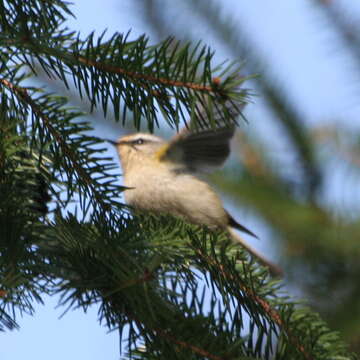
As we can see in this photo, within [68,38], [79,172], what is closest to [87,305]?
[79,172]

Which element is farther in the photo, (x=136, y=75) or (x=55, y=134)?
(x=55, y=134)

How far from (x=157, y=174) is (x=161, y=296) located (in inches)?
81.2

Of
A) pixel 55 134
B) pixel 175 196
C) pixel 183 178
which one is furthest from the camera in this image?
pixel 183 178

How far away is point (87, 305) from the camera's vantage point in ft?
4.69

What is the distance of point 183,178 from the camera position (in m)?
3.52

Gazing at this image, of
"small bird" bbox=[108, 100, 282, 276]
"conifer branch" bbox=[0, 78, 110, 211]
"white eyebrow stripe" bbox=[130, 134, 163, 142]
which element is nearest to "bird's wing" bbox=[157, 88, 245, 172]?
"small bird" bbox=[108, 100, 282, 276]

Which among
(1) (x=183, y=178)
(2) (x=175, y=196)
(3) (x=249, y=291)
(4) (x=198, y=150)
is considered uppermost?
(4) (x=198, y=150)

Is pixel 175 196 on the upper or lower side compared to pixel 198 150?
lower

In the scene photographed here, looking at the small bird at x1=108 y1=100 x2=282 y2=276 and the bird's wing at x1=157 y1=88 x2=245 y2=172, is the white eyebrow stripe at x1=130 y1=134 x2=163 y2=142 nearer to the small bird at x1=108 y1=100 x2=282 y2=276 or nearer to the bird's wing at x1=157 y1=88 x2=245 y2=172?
the small bird at x1=108 y1=100 x2=282 y2=276

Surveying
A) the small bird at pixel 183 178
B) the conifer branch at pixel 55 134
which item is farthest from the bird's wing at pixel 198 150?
the conifer branch at pixel 55 134

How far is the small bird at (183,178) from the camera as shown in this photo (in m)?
3.25

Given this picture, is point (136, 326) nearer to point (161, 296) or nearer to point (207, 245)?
point (161, 296)

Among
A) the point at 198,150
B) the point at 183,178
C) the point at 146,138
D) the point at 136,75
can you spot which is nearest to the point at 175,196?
the point at 183,178

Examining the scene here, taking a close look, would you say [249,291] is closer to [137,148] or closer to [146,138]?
[137,148]
